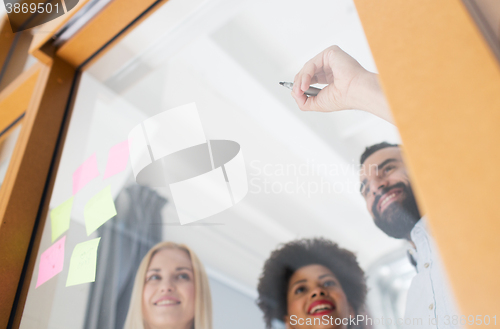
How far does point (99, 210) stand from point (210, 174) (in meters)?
0.26

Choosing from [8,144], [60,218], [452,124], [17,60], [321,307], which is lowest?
[321,307]

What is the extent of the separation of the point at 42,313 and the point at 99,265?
142 millimetres

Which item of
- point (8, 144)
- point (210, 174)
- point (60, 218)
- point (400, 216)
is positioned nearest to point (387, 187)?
point (400, 216)

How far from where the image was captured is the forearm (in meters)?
0.44

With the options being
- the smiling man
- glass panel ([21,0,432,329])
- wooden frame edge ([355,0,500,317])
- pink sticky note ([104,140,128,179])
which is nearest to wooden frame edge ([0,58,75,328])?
glass panel ([21,0,432,329])

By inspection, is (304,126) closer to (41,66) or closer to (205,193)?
(205,193)

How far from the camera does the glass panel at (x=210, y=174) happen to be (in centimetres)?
51

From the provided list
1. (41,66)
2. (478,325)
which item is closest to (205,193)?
(478,325)

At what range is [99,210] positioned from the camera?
0.75 metres

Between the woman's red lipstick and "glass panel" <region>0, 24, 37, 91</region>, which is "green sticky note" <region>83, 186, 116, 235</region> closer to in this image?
the woman's red lipstick

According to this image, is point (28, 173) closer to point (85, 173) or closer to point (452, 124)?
point (85, 173)

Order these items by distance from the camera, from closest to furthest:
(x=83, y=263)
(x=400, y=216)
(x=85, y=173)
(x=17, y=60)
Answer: (x=400, y=216) → (x=83, y=263) → (x=85, y=173) → (x=17, y=60)

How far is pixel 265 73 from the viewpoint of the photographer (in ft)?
2.17

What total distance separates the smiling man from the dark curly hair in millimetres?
64
